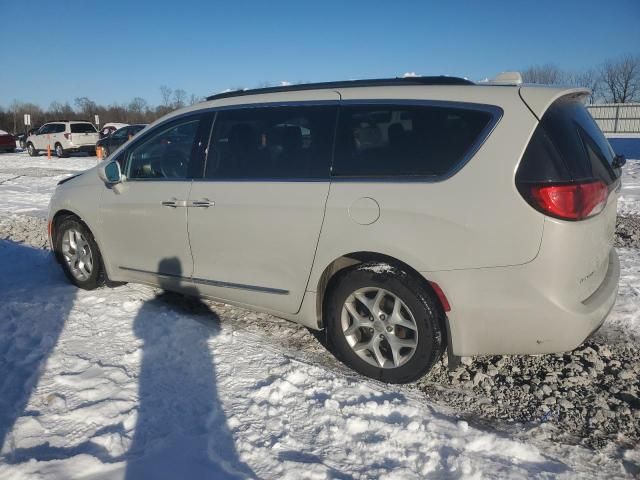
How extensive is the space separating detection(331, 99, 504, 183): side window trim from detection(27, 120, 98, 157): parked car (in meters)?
26.3

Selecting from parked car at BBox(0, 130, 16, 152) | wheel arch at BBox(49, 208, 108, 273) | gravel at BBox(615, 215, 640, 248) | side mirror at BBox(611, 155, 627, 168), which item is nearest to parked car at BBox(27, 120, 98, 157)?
parked car at BBox(0, 130, 16, 152)

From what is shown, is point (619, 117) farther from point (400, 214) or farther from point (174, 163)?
point (400, 214)

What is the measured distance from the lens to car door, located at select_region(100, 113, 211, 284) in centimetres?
401

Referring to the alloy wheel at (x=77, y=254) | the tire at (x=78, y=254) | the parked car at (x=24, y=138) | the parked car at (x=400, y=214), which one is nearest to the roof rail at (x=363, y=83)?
the parked car at (x=400, y=214)

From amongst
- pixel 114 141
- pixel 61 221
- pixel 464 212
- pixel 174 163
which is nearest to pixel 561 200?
pixel 464 212

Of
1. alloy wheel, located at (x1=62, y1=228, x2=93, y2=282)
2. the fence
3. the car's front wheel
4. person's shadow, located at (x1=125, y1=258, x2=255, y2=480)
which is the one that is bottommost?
person's shadow, located at (x1=125, y1=258, x2=255, y2=480)

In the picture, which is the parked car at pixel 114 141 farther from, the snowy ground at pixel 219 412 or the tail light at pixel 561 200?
the tail light at pixel 561 200

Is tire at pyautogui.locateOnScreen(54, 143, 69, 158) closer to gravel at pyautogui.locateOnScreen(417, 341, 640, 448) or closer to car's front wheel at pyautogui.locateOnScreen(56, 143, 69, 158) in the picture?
car's front wheel at pyautogui.locateOnScreen(56, 143, 69, 158)

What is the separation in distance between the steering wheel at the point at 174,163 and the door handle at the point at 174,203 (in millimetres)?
222

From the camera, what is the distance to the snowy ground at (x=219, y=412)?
2.49 m

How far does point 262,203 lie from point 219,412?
139 cm

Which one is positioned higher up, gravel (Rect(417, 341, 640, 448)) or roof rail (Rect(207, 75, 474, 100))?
roof rail (Rect(207, 75, 474, 100))

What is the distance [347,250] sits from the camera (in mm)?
3156

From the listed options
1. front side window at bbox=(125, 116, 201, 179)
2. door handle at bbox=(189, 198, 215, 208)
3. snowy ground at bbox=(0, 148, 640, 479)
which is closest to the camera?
snowy ground at bbox=(0, 148, 640, 479)
